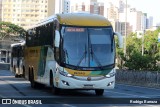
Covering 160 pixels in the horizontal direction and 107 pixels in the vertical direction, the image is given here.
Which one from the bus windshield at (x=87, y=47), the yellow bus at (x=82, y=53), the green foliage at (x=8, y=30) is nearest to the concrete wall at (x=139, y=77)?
the yellow bus at (x=82, y=53)

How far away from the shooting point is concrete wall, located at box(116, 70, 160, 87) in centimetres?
4081

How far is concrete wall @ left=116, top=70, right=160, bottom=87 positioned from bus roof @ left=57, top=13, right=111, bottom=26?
62.1 ft

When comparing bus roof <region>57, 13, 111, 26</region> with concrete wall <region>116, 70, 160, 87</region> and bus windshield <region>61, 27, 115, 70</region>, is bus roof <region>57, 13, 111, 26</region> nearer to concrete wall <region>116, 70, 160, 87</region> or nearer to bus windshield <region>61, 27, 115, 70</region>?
bus windshield <region>61, 27, 115, 70</region>

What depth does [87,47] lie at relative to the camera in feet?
67.7

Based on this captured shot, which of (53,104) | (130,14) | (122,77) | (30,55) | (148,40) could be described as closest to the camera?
(53,104)

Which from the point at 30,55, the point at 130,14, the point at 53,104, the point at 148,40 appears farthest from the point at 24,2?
the point at 53,104

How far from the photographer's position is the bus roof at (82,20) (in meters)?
21.2

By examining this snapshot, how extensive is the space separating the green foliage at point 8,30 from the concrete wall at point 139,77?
3423 inches

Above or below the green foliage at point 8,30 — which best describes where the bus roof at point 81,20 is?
above

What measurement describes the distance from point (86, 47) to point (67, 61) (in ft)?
3.35

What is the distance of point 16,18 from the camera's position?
538ft

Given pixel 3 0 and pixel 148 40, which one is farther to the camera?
pixel 3 0

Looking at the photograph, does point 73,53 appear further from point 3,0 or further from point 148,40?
point 3,0

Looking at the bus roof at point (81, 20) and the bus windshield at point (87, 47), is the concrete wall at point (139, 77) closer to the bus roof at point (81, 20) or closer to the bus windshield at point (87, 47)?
the bus roof at point (81, 20)
